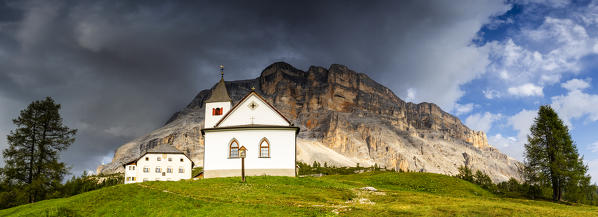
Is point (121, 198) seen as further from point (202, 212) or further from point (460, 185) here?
point (460, 185)

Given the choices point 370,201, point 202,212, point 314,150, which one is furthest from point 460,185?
point 314,150

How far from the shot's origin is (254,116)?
37062mm

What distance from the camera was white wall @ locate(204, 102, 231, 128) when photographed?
131 feet

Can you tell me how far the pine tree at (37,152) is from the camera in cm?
3597

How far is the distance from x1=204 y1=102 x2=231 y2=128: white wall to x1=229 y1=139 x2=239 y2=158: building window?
4819 mm

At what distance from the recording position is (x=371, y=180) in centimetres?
4044

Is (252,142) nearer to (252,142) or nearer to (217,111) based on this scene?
(252,142)

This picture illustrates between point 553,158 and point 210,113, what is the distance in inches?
1292

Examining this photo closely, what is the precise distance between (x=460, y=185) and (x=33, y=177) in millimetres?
40814

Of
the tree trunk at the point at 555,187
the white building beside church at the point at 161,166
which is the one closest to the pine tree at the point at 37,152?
the white building beside church at the point at 161,166

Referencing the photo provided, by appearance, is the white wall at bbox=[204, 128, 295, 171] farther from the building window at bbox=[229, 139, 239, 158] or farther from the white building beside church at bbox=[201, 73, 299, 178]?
the building window at bbox=[229, 139, 239, 158]

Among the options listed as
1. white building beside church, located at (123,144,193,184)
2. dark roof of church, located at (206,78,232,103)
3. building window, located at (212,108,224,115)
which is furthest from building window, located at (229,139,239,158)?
white building beside church, located at (123,144,193,184)

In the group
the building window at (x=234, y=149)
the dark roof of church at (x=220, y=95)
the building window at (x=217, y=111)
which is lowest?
the building window at (x=234, y=149)

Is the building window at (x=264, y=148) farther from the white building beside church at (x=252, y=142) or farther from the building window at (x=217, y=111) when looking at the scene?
the building window at (x=217, y=111)
